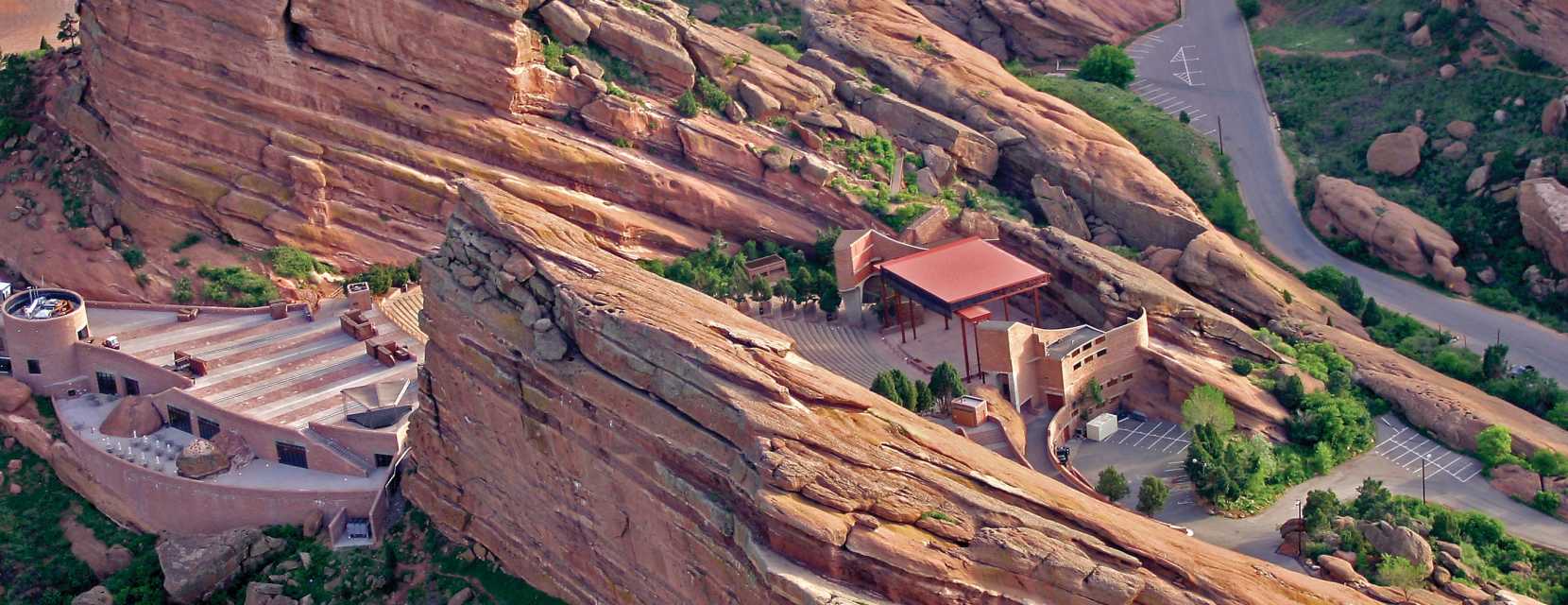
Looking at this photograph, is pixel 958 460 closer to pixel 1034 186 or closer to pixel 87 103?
pixel 1034 186

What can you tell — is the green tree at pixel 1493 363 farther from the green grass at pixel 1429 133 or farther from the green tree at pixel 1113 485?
the green tree at pixel 1113 485

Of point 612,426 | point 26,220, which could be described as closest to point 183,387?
point 26,220

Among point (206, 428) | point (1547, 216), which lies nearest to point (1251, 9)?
point (1547, 216)

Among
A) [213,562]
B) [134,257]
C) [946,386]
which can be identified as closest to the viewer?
[213,562]

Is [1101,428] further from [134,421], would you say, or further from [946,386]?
[134,421]

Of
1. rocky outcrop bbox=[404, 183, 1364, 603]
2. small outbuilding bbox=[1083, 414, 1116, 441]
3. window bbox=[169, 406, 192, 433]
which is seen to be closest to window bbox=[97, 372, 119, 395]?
window bbox=[169, 406, 192, 433]

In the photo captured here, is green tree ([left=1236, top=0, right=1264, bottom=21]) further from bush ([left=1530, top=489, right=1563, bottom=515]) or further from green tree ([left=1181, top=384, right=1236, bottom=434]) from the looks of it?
bush ([left=1530, top=489, right=1563, bottom=515])

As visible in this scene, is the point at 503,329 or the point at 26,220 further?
the point at 26,220
